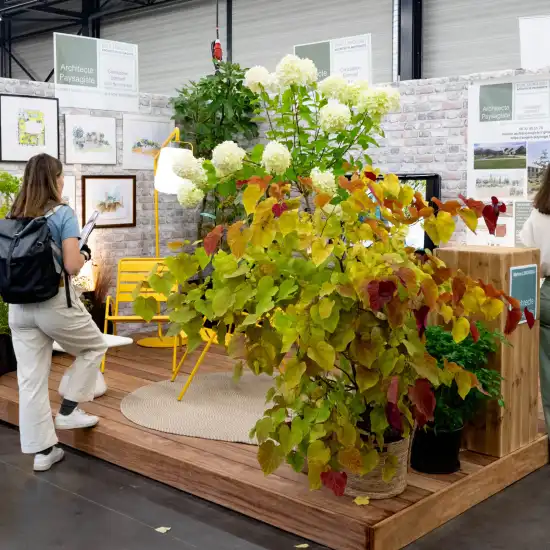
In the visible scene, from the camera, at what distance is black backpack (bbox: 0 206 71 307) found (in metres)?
3.89

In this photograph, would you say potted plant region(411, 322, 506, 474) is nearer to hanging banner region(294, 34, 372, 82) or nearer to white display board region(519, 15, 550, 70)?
white display board region(519, 15, 550, 70)

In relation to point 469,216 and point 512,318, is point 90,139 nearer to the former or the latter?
point 469,216

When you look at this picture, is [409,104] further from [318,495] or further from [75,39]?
[318,495]

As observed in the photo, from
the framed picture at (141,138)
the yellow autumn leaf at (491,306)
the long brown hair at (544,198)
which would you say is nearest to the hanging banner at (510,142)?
the long brown hair at (544,198)

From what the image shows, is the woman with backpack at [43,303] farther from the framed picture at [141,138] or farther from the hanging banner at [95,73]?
the framed picture at [141,138]

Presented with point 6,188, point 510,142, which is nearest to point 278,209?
point 6,188

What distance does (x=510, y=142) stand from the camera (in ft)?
19.8

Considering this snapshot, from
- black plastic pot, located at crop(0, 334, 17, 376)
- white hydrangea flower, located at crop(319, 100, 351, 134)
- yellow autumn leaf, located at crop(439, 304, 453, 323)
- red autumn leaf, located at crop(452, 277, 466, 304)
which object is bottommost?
black plastic pot, located at crop(0, 334, 17, 376)

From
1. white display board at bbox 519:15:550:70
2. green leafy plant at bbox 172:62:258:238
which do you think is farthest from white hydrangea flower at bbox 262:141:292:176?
green leafy plant at bbox 172:62:258:238

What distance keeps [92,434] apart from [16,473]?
42 cm

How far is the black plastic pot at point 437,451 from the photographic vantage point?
11.8 feet

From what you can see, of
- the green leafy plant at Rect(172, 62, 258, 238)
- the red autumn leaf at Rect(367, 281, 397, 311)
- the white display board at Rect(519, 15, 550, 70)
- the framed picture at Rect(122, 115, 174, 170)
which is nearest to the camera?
the red autumn leaf at Rect(367, 281, 397, 311)

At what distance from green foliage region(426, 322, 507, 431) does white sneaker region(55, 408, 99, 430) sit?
71.5 inches

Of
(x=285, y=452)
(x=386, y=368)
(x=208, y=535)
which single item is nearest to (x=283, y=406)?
(x=285, y=452)
